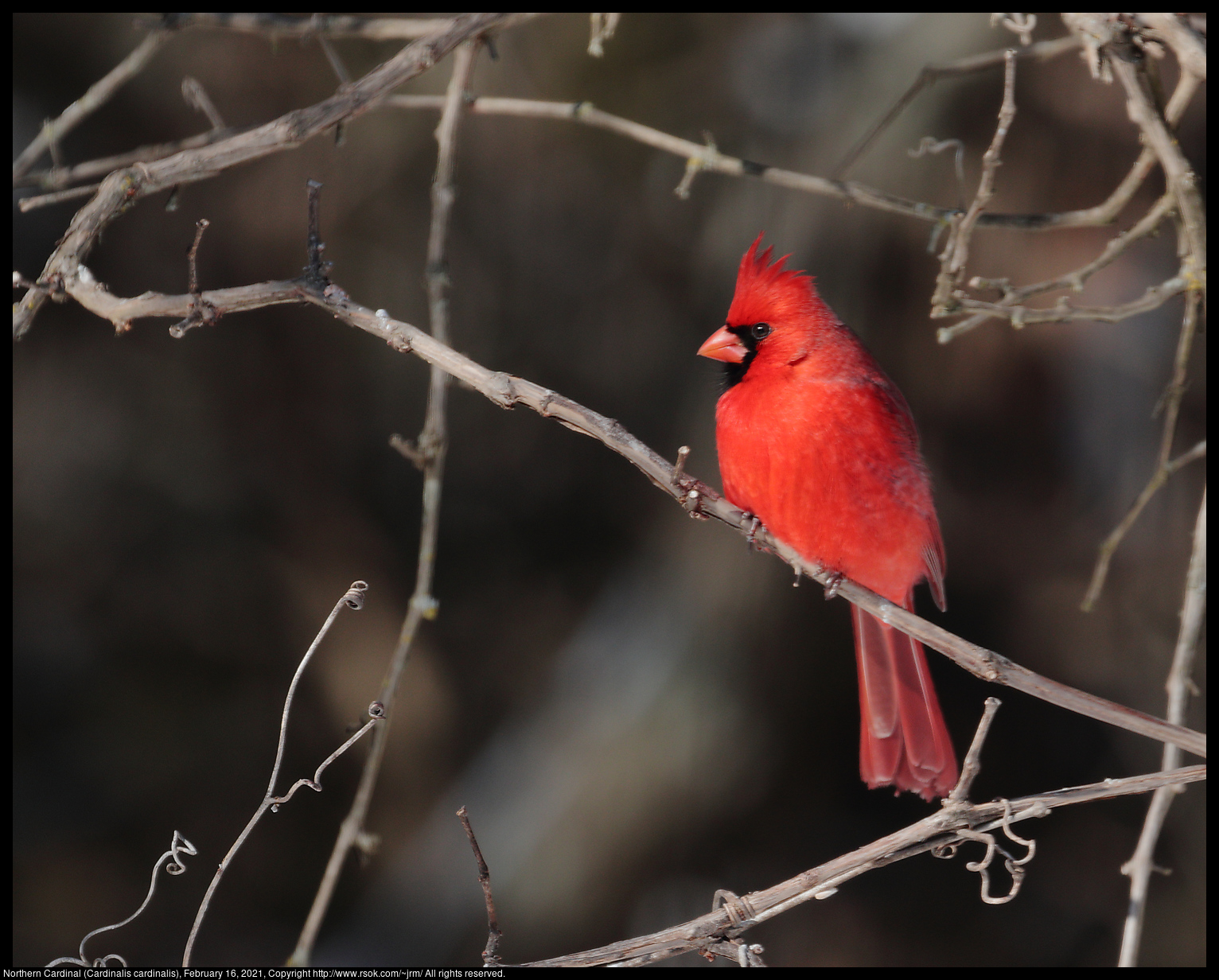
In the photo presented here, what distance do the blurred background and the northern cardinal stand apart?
1.08m

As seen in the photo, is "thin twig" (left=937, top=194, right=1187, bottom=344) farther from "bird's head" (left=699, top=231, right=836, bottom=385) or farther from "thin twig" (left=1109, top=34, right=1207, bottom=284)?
"bird's head" (left=699, top=231, right=836, bottom=385)

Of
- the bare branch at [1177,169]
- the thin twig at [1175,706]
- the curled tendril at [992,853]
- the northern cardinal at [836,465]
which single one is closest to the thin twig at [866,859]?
the curled tendril at [992,853]

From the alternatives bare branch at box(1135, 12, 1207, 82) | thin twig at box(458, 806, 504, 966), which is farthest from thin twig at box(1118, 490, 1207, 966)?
thin twig at box(458, 806, 504, 966)

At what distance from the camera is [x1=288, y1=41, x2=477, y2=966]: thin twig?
163 centimetres

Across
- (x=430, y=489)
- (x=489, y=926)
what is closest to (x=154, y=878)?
(x=489, y=926)

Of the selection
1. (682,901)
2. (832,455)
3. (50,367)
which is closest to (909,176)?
(832,455)

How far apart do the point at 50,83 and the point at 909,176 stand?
2.69 meters

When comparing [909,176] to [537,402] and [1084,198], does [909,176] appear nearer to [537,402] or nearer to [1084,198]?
[1084,198]

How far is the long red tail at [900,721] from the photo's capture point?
79.4 inches

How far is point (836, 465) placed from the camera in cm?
187

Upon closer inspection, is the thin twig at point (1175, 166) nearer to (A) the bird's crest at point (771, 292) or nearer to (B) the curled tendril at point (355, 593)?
(A) the bird's crest at point (771, 292)

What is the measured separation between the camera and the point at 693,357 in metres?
3.33

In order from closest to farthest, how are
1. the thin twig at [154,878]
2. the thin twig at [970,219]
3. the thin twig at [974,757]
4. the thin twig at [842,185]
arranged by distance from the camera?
the thin twig at [974,757], the thin twig at [154,878], the thin twig at [970,219], the thin twig at [842,185]

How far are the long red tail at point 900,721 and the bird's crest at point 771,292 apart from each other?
0.65 m
